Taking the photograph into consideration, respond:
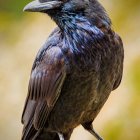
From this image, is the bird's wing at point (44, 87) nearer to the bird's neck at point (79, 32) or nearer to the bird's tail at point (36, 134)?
the bird's tail at point (36, 134)

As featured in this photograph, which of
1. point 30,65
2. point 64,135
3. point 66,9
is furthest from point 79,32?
point 30,65

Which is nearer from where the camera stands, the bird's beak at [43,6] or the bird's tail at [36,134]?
the bird's beak at [43,6]

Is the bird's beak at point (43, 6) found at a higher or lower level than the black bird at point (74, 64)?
higher

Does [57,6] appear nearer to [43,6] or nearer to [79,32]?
[43,6]

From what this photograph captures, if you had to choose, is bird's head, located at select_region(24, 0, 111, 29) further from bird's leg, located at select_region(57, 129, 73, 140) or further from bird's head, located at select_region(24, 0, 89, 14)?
bird's leg, located at select_region(57, 129, 73, 140)

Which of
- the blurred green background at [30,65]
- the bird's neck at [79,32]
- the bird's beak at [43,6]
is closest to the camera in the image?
the bird's beak at [43,6]

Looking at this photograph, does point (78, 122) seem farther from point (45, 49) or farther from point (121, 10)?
point (121, 10)

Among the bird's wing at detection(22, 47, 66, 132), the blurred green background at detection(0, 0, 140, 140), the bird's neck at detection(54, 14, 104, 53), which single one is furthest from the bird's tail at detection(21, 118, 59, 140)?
the blurred green background at detection(0, 0, 140, 140)

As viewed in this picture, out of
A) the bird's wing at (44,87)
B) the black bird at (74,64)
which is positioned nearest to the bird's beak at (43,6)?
the black bird at (74,64)

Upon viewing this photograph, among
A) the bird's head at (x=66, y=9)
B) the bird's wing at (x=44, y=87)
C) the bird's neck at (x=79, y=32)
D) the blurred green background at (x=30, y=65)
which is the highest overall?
the bird's head at (x=66, y=9)

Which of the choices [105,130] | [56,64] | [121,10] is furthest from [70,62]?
[121,10]
